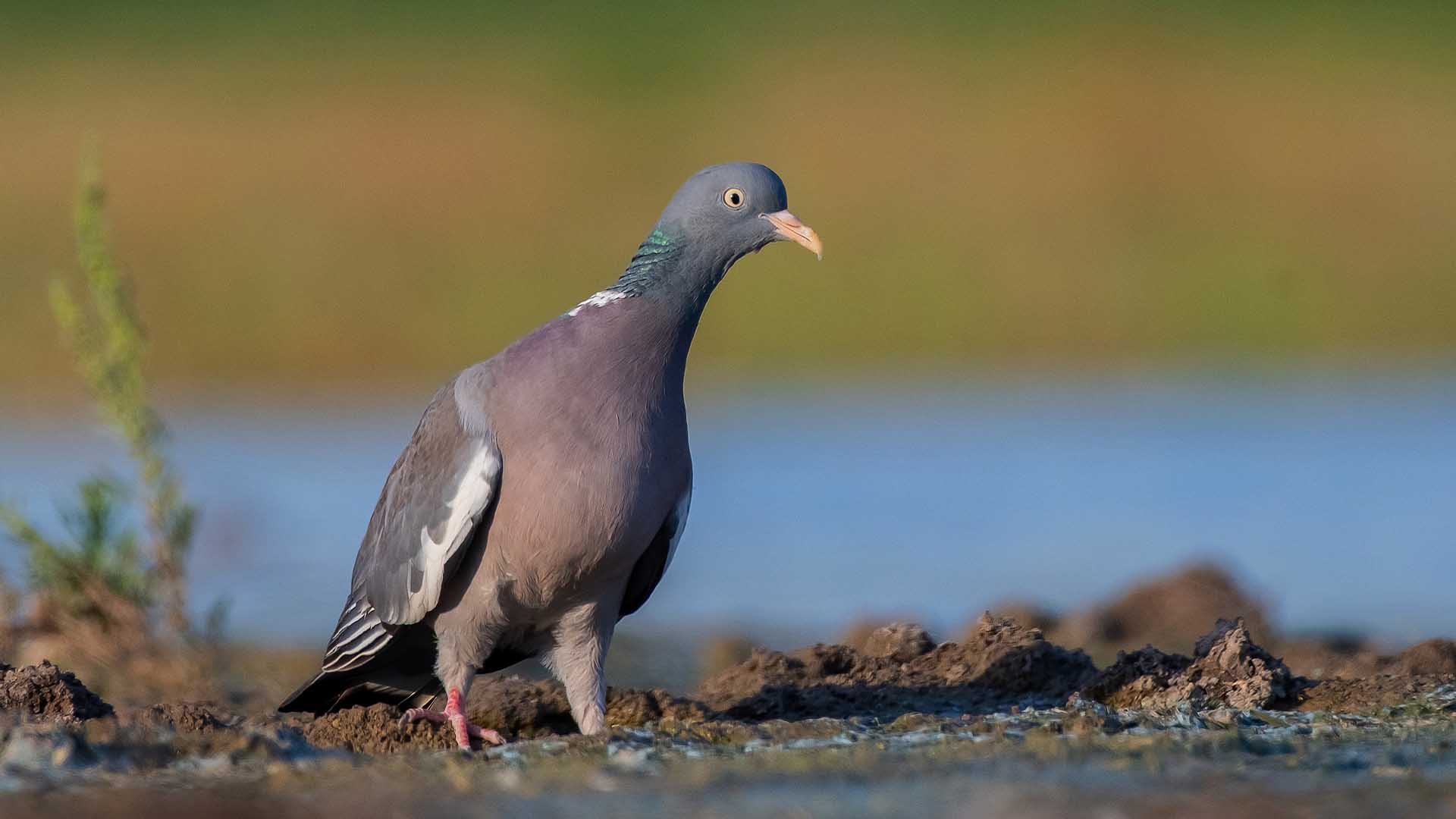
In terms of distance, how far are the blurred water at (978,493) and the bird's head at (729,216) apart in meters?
3.29

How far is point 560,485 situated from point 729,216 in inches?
37.2

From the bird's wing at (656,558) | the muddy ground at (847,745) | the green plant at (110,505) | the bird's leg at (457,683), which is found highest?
the green plant at (110,505)

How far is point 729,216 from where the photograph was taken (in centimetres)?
581

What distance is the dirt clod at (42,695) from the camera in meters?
5.54

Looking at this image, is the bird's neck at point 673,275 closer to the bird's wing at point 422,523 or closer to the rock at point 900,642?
the bird's wing at point 422,523

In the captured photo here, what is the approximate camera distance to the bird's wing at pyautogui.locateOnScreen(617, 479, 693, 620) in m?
5.80

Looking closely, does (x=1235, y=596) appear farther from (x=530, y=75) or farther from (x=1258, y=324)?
(x=530, y=75)

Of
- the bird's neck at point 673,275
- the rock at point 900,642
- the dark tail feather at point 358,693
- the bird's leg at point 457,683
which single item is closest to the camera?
the bird's leg at point 457,683

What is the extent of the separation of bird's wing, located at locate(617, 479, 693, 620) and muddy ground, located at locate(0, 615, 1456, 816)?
0.28 m

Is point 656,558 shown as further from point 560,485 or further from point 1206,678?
point 1206,678

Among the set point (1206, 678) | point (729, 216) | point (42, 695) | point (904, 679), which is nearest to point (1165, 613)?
point (904, 679)

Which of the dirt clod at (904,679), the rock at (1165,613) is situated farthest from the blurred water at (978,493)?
the dirt clod at (904,679)

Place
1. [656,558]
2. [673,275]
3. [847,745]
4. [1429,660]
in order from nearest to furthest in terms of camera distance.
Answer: [847,745] < [673,275] < [656,558] < [1429,660]

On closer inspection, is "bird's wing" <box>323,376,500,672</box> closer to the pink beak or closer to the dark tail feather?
the dark tail feather
